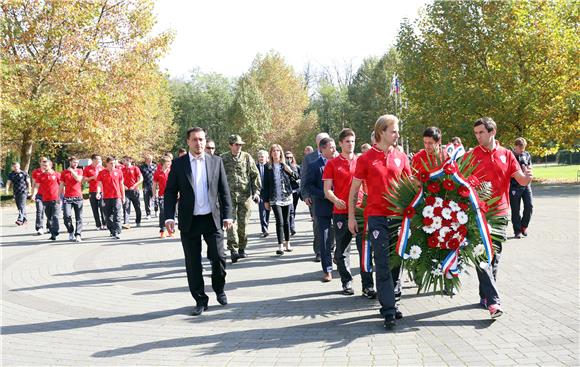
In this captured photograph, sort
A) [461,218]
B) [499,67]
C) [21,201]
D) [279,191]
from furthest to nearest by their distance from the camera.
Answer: [499,67] < [21,201] < [279,191] < [461,218]

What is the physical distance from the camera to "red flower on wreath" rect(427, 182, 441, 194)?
5.42 meters

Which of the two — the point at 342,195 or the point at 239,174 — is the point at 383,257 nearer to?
the point at 342,195

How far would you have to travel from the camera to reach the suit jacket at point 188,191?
649 centimetres

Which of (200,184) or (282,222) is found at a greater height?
(200,184)

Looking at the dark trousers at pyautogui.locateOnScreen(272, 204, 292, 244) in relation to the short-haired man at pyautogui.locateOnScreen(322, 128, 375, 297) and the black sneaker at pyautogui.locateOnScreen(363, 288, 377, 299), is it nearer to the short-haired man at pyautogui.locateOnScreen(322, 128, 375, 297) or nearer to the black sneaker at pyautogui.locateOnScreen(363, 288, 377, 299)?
the short-haired man at pyautogui.locateOnScreen(322, 128, 375, 297)

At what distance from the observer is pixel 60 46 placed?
29797mm

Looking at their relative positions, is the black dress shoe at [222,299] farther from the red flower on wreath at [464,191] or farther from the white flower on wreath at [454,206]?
the red flower on wreath at [464,191]

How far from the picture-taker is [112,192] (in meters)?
14.0

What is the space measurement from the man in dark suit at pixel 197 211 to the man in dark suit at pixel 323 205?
1.65 metres

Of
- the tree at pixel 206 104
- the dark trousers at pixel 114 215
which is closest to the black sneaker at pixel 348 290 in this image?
the dark trousers at pixel 114 215

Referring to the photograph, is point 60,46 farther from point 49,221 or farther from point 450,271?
point 450,271

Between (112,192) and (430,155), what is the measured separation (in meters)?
10.3

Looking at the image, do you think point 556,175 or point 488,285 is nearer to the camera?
point 488,285

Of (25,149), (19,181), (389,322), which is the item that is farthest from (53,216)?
(25,149)
